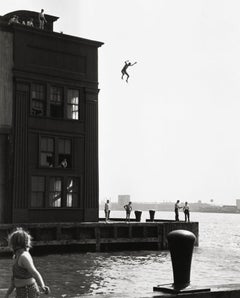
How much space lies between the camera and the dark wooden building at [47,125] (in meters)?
33.0

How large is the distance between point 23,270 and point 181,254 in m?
2.22

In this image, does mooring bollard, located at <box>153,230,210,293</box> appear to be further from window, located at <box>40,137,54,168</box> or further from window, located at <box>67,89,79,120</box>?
window, located at <box>67,89,79,120</box>

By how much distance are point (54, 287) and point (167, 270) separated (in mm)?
8525

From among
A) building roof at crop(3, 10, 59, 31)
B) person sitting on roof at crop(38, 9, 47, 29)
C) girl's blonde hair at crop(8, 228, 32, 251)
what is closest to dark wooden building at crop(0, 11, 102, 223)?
building roof at crop(3, 10, 59, 31)

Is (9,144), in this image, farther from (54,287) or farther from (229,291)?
(229,291)

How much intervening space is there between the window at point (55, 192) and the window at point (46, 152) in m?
1.02

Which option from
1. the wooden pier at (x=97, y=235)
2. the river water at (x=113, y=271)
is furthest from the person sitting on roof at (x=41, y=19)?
the river water at (x=113, y=271)

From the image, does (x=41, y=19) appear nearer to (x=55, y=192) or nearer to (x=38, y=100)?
(x=38, y=100)

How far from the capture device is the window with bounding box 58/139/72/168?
115 ft

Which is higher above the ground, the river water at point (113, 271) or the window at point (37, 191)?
the window at point (37, 191)

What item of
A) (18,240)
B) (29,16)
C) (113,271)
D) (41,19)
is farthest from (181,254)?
(29,16)

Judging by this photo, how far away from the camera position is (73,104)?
119ft

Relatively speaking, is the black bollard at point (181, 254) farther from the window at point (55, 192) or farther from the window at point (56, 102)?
the window at point (56, 102)

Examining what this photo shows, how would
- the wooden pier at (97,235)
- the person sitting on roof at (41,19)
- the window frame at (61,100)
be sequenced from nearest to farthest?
the wooden pier at (97,235)
the window frame at (61,100)
the person sitting on roof at (41,19)
